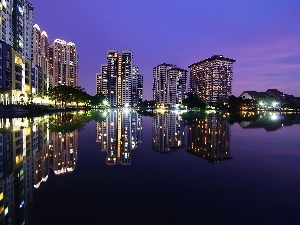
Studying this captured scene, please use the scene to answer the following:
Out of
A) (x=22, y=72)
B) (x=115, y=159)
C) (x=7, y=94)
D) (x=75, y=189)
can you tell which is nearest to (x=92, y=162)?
(x=115, y=159)

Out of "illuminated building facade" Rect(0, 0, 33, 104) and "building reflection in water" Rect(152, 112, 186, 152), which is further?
"illuminated building facade" Rect(0, 0, 33, 104)

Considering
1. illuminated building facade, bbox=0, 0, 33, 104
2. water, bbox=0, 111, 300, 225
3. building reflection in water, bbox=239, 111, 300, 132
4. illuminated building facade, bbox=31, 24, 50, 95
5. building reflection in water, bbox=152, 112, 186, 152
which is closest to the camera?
water, bbox=0, 111, 300, 225

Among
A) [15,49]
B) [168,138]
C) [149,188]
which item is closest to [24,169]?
[149,188]

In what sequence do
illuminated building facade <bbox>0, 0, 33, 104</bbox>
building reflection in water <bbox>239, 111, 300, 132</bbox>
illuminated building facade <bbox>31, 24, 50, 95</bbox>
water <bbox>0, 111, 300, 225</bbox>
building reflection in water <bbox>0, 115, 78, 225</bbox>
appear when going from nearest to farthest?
water <bbox>0, 111, 300, 225</bbox> → building reflection in water <bbox>0, 115, 78, 225</bbox> → building reflection in water <bbox>239, 111, 300, 132</bbox> → illuminated building facade <bbox>0, 0, 33, 104</bbox> → illuminated building facade <bbox>31, 24, 50, 95</bbox>

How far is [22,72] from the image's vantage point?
4134 inches

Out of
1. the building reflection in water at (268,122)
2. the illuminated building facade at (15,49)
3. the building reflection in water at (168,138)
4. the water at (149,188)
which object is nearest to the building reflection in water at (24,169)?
the water at (149,188)

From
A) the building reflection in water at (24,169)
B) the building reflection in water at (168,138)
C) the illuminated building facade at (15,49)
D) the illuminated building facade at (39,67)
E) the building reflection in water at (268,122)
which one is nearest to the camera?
the building reflection in water at (24,169)

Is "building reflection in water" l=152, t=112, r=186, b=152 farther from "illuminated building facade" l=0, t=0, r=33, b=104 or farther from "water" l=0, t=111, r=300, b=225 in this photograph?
"illuminated building facade" l=0, t=0, r=33, b=104

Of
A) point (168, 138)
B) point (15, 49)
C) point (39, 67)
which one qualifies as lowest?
point (168, 138)

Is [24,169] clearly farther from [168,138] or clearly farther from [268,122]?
[268,122]

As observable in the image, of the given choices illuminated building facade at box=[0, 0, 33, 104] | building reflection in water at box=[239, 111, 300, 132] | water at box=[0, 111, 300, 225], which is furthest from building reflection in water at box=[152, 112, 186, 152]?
illuminated building facade at box=[0, 0, 33, 104]

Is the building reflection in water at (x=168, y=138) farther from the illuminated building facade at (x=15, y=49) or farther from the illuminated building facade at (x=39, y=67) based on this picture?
the illuminated building facade at (x=39, y=67)

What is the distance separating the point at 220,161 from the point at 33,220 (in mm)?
11123

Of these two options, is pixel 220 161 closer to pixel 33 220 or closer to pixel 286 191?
pixel 286 191
